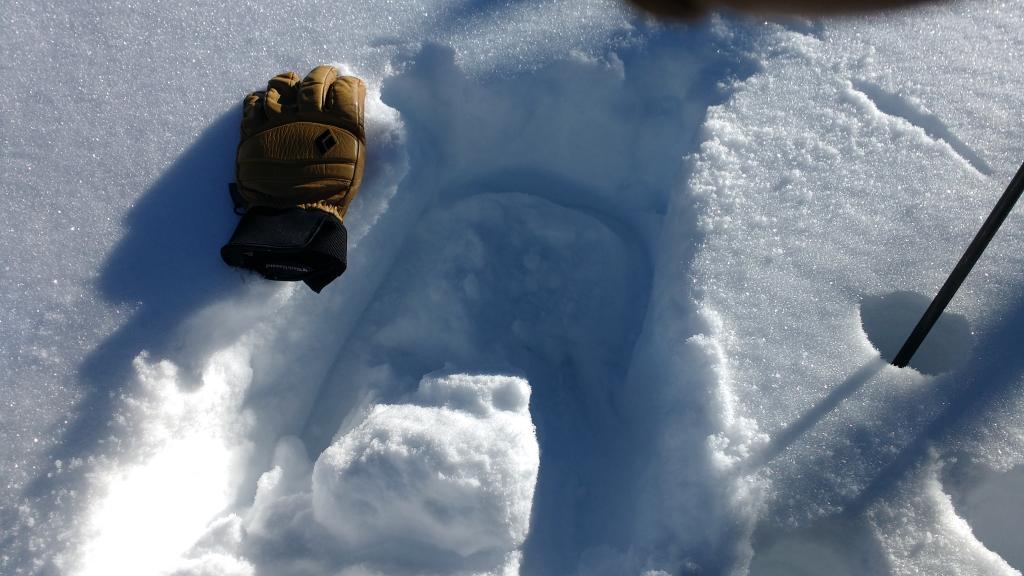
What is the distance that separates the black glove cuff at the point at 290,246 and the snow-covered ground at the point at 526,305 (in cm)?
8

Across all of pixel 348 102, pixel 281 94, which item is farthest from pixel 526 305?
pixel 281 94

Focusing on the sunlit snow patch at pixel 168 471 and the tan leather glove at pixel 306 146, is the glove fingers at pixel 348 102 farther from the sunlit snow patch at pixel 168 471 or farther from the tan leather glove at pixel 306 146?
the sunlit snow patch at pixel 168 471

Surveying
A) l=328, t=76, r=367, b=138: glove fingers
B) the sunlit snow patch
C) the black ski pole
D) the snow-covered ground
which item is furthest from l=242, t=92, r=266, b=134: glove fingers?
the black ski pole

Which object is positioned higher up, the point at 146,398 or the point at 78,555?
the point at 146,398

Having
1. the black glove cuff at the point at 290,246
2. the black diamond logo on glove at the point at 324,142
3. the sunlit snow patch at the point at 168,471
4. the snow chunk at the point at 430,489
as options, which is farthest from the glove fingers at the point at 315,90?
the snow chunk at the point at 430,489

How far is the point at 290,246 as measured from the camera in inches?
71.9

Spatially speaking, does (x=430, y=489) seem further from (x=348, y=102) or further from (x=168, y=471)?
(x=348, y=102)

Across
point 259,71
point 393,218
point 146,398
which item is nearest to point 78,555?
point 146,398

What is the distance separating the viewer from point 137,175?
2043mm

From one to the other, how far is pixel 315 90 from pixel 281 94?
0.14 metres

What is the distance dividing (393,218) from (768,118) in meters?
1.23

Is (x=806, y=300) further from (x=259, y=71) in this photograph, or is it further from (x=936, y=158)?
(x=259, y=71)

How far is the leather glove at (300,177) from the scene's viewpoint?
1.87m

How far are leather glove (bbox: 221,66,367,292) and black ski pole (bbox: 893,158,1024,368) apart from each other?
5.01 ft
